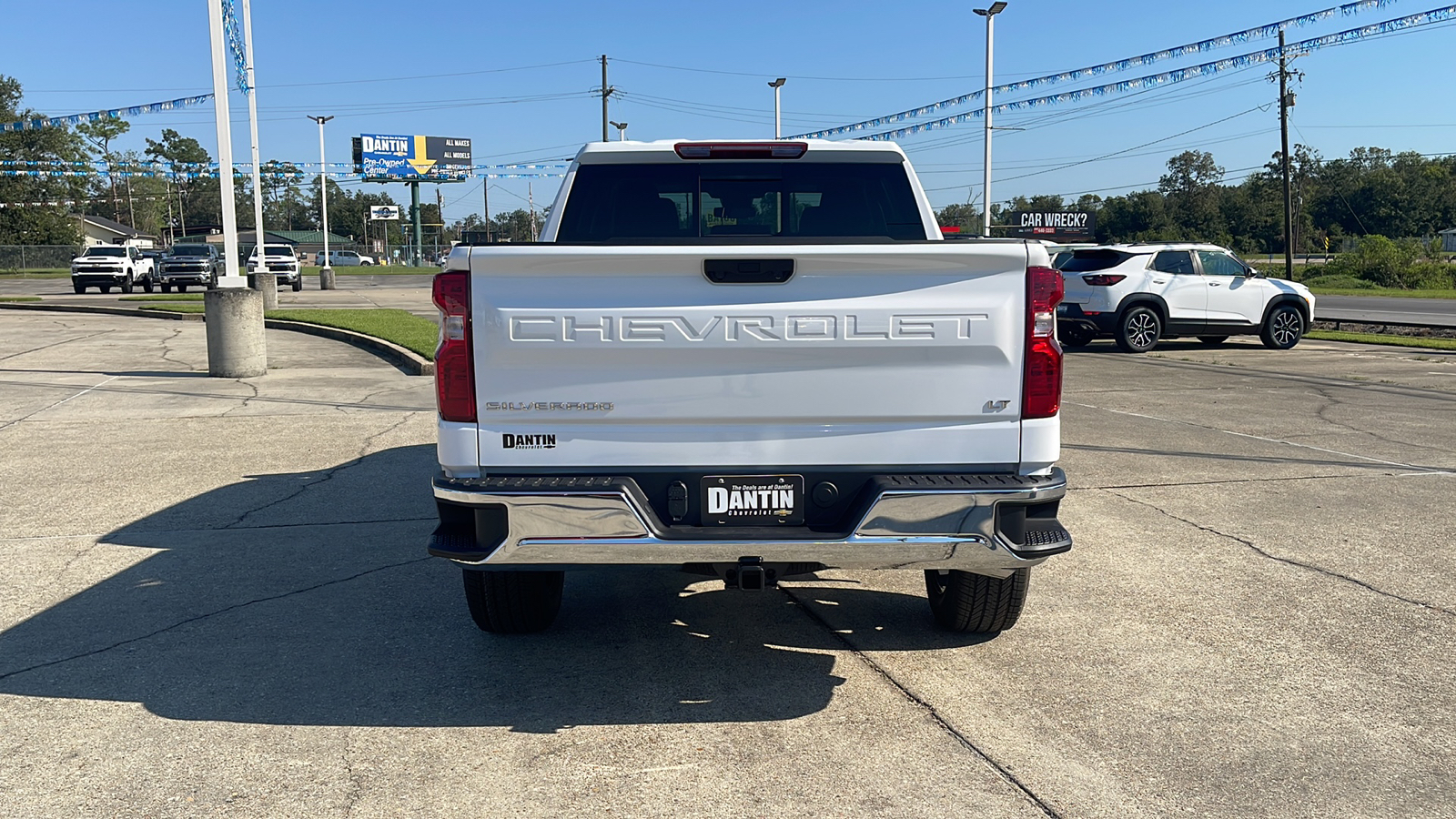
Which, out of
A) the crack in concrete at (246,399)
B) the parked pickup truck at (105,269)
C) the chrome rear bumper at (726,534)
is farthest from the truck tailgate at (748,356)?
the parked pickup truck at (105,269)

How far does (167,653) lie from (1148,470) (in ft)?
22.5

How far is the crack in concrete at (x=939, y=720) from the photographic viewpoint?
3506 mm

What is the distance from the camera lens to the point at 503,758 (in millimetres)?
3793

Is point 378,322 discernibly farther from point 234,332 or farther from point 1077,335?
point 1077,335

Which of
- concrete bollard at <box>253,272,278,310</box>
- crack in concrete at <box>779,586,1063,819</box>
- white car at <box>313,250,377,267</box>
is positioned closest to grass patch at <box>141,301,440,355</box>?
concrete bollard at <box>253,272,278,310</box>

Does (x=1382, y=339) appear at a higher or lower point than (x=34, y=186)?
lower

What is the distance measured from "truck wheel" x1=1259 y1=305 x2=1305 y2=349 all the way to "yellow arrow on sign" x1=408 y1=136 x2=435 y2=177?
84393mm

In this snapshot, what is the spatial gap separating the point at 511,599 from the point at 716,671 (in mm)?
914

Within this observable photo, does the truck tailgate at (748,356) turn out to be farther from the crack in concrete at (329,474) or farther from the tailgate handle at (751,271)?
the crack in concrete at (329,474)

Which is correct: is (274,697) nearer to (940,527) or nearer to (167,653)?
(167,653)

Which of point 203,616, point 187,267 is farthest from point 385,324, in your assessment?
point 187,267

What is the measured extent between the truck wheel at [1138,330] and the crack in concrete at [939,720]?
1502 cm

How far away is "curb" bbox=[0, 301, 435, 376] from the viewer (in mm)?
15820

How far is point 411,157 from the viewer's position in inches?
3752
